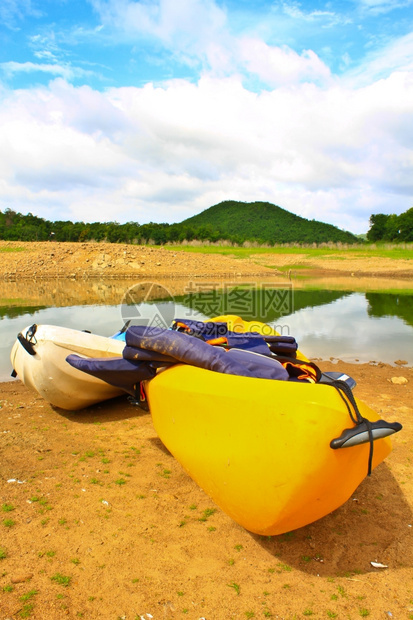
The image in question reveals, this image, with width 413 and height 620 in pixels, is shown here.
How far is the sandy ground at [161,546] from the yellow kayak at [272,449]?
0.34m

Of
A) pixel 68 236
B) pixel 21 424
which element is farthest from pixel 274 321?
pixel 68 236

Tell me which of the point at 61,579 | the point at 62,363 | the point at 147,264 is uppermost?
the point at 147,264

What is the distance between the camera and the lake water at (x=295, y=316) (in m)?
8.97

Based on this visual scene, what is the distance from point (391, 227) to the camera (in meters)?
53.2

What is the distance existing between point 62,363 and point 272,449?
3197mm

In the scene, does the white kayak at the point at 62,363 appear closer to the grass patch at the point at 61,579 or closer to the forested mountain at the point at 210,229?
the grass patch at the point at 61,579

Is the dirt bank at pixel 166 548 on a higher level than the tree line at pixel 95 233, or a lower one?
lower

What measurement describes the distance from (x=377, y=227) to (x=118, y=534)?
201 feet

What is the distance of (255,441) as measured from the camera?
2.40 metres

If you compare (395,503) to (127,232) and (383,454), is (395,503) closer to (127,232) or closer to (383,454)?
(383,454)

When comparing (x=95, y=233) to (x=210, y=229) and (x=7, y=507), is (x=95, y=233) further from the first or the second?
(x=7, y=507)

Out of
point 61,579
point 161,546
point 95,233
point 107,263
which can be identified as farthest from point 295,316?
point 95,233

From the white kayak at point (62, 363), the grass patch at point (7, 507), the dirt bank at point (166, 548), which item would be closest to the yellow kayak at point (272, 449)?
the dirt bank at point (166, 548)

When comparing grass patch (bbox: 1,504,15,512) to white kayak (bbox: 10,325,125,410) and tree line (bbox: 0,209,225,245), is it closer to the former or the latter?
white kayak (bbox: 10,325,125,410)
